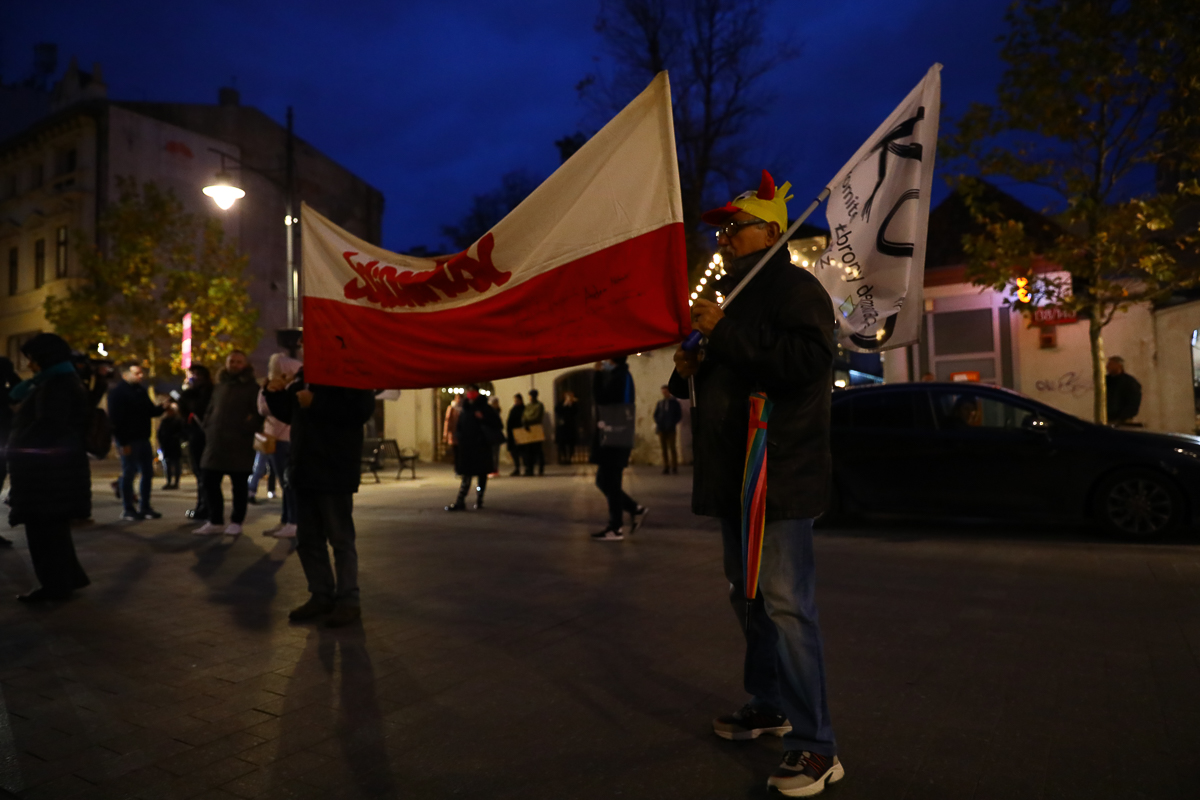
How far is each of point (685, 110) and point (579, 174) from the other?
2666 centimetres

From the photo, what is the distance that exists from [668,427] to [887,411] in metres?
10.5

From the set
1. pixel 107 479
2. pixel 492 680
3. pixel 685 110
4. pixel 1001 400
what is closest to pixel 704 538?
pixel 1001 400

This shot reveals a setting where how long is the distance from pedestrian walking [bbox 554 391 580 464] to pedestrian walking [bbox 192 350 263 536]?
44.3 ft

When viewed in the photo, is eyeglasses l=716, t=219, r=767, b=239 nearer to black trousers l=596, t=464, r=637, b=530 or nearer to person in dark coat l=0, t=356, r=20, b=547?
black trousers l=596, t=464, r=637, b=530

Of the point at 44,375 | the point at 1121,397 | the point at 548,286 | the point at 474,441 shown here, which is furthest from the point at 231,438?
the point at 1121,397

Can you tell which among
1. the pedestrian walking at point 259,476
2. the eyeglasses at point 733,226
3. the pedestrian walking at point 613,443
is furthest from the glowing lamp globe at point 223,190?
the eyeglasses at point 733,226

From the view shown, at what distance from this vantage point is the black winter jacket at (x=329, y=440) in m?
5.89

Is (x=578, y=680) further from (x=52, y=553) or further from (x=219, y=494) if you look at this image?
(x=219, y=494)

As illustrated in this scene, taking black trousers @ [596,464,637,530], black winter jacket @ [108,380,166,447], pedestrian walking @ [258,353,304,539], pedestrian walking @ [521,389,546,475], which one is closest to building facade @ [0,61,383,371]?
pedestrian walking @ [521,389,546,475]

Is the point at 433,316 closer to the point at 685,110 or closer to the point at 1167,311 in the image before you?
the point at 1167,311

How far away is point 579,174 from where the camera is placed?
3951mm

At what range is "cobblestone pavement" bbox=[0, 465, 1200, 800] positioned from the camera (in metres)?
3.35

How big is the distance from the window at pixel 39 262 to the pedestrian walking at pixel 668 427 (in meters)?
31.2

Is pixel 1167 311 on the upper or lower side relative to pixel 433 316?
upper
